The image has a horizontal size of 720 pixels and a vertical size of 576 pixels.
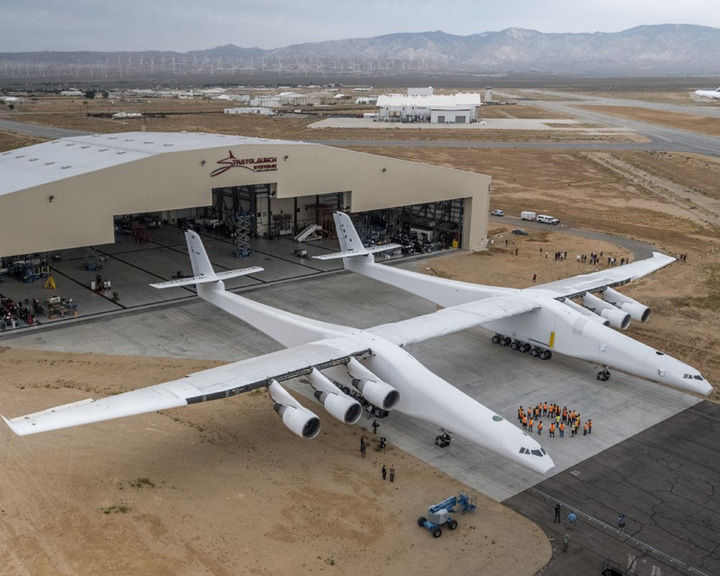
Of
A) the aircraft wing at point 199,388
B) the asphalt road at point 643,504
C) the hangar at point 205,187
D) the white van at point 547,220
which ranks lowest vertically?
the asphalt road at point 643,504

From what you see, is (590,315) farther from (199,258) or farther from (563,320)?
(199,258)

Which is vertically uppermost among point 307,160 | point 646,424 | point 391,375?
point 307,160

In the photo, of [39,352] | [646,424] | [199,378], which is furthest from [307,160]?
[646,424]

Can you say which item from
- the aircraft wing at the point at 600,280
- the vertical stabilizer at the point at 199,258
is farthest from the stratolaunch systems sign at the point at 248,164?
the aircraft wing at the point at 600,280

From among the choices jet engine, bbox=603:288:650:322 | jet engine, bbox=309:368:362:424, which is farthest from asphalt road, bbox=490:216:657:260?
jet engine, bbox=309:368:362:424

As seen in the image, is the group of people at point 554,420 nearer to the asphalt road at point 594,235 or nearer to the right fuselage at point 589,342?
the right fuselage at point 589,342

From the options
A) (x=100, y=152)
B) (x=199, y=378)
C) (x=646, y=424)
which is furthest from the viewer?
(x=100, y=152)

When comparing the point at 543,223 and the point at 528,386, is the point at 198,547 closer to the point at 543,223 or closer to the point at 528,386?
the point at 528,386
